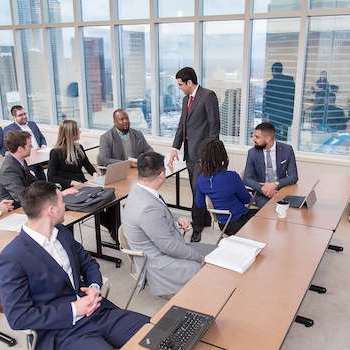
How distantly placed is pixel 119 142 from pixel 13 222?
6.91 feet

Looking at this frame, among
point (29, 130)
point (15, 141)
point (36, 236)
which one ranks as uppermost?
point (15, 141)

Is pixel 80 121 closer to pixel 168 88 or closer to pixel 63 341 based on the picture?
pixel 168 88

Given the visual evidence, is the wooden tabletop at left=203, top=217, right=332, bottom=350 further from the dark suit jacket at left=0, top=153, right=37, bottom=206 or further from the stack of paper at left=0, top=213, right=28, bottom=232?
the dark suit jacket at left=0, top=153, right=37, bottom=206

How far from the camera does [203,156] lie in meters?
3.37

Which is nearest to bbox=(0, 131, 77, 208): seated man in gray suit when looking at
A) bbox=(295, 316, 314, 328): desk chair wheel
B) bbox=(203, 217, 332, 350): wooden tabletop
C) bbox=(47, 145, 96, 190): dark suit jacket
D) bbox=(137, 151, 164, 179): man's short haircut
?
bbox=(47, 145, 96, 190): dark suit jacket

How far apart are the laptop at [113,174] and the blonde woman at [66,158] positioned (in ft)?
1.23

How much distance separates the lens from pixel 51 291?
194 cm

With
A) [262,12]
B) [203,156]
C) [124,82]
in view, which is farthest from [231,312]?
[124,82]

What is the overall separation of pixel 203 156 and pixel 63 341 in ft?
6.24

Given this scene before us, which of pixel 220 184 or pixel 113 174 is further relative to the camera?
pixel 113 174

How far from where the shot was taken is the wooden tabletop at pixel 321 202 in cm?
297

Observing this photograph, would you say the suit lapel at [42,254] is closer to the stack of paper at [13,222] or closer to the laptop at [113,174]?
the stack of paper at [13,222]

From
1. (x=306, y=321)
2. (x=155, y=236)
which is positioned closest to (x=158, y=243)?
(x=155, y=236)

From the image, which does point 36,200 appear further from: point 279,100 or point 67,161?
point 279,100
